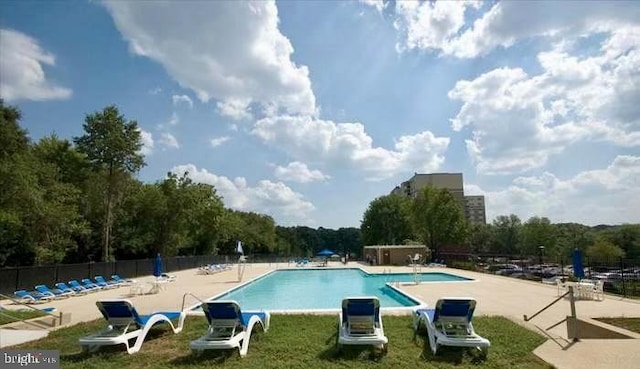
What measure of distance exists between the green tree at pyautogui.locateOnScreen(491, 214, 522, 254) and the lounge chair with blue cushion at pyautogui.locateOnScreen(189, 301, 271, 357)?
7947cm

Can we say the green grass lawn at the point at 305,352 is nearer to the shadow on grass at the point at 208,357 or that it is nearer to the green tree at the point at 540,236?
the shadow on grass at the point at 208,357

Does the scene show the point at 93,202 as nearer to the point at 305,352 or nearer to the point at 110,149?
the point at 110,149

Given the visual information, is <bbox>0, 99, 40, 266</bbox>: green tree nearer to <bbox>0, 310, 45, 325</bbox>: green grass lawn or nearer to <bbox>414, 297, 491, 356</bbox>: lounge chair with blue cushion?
<bbox>0, 310, 45, 325</bbox>: green grass lawn

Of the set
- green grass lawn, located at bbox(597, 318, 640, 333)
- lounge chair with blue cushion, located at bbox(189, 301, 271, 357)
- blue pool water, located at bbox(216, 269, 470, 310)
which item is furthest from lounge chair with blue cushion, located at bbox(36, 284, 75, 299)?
green grass lawn, located at bbox(597, 318, 640, 333)

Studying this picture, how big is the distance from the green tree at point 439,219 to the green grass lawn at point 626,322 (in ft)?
106

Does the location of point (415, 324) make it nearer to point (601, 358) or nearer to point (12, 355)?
point (601, 358)

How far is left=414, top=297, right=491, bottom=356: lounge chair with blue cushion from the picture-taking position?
679 cm

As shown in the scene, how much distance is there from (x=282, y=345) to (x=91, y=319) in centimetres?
595

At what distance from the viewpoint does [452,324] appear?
24.5 feet

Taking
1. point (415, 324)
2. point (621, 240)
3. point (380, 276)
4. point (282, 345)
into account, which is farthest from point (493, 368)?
point (621, 240)

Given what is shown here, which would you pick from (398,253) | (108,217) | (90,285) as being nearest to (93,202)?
(108,217)

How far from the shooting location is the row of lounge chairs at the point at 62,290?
1471 cm

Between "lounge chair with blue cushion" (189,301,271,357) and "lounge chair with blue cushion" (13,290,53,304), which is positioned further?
"lounge chair with blue cushion" (13,290,53,304)

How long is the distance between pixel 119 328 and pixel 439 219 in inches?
1481
